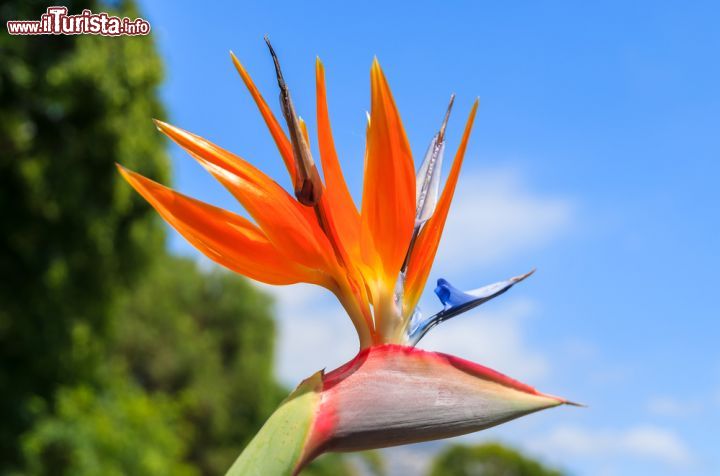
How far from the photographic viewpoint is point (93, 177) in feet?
24.3

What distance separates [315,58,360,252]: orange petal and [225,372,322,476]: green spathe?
217 mm

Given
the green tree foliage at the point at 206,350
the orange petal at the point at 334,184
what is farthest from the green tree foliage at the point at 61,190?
the green tree foliage at the point at 206,350

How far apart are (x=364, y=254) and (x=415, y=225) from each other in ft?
0.23

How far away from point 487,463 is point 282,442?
31.4 metres

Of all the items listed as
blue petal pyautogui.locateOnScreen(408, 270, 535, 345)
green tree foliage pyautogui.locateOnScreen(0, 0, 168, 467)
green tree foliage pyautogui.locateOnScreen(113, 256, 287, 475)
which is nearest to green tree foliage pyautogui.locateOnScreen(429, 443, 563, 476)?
green tree foliage pyautogui.locateOnScreen(113, 256, 287, 475)

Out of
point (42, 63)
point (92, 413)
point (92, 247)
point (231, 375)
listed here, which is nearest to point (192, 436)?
point (231, 375)

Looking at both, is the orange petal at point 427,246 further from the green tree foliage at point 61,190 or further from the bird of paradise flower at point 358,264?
Answer: the green tree foliage at point 61,190

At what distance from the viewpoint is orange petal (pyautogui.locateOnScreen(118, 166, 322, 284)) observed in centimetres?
75

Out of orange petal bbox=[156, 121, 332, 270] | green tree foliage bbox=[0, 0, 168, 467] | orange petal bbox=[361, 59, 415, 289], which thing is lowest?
orange petal bbox=[156, 121, 332, 270]

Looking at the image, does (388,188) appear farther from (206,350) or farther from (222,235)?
(206,350)

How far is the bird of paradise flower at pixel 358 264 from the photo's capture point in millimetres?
672

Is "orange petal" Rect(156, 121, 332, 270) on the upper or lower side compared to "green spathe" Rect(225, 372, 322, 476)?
upper

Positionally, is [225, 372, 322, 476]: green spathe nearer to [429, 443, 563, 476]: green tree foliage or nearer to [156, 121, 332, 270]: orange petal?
[156, 121, 332, 270]: orange petal

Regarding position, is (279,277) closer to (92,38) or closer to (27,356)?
(92,38)
